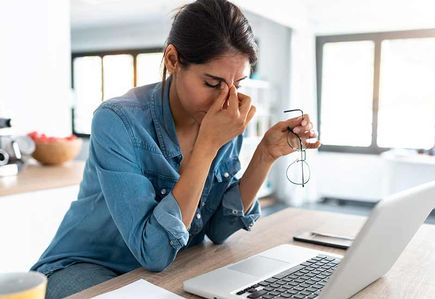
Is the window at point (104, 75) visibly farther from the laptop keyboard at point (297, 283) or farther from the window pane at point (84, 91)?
the laptop keyboard at point (297, 283)

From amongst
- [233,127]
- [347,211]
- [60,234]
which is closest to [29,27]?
[60,234]

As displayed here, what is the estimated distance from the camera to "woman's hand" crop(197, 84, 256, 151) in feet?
3.07

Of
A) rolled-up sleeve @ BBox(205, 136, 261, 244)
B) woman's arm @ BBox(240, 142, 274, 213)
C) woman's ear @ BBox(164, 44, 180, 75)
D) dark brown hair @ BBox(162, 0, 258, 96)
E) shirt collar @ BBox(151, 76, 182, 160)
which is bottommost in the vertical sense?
rolled-up sleeve @ BBox(205, 136, 261, 244)

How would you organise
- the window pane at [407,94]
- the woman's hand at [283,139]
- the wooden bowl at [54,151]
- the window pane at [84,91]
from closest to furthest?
the woman's hand at [283,139]
the wooden bowl at [54,151]
the window pane at [407,94]
the window pane at [84,91]

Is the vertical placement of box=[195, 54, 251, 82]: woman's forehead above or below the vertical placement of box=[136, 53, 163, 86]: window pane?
below

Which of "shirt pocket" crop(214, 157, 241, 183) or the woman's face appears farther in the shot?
"shirt pocket" crop(214, 157, 241, 183)

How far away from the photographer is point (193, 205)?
2.97 feet

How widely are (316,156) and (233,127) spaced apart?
15.3 feet

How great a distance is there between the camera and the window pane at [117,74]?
6355 millimetres

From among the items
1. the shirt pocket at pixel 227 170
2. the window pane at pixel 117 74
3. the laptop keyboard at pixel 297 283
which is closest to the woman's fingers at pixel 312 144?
the shirt pocket at pixel 227 170

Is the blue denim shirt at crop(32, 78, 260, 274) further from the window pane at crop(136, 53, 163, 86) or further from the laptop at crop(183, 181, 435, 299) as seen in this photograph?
the window pane at crop(136, 53, 163, 86)

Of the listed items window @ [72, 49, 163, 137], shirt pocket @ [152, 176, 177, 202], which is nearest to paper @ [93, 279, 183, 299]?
shirt pocket @ [152, 176, 177, 202]

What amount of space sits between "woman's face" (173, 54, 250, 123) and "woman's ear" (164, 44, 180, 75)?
→ 1cm

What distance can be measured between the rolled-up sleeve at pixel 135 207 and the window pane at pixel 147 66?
17.3ft
